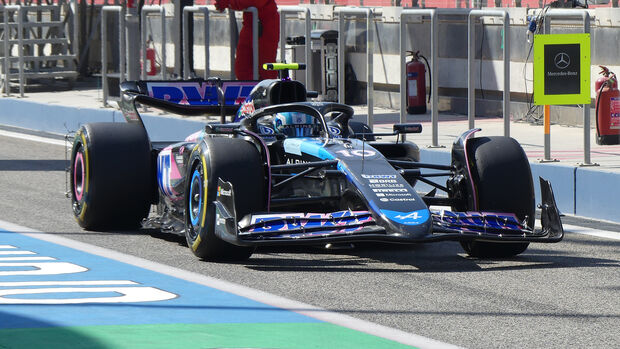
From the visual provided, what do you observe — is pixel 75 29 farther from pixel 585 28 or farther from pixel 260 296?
pixel 260 296

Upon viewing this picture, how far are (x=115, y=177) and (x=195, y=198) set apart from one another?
4.00ft

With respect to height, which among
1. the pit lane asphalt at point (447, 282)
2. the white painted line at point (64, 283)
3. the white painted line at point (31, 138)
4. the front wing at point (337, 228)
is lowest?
the pit lane asphalt at point (447, 282)

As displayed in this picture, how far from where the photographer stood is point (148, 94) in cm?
1123

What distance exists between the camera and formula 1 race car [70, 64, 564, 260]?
8.08 m

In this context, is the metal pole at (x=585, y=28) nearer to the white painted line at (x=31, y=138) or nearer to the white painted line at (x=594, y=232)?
the white painted line at (x=594, y=232)

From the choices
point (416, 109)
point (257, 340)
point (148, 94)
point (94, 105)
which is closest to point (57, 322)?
point (257, 340)

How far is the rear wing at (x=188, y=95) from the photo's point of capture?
10852 mm

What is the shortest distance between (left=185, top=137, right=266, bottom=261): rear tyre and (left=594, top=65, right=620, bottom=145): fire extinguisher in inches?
234

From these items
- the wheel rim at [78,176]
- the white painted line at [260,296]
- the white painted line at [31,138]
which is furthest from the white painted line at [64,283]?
the white painted line at [31,138]

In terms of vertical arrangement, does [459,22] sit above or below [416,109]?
above

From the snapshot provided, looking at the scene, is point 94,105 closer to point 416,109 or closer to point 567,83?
point 416,109

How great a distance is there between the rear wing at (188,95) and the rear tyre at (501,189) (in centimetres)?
277

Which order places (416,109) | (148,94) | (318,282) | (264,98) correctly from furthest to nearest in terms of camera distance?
(416,109) < (148,94) < (264,98) < (318,282)

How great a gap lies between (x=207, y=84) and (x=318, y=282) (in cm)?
408
